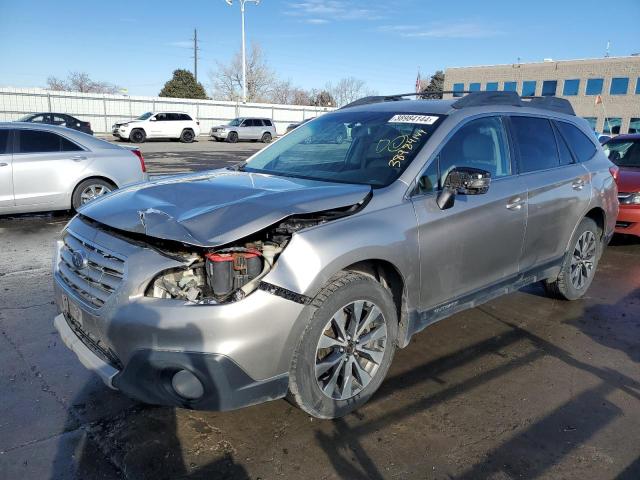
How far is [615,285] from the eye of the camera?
230 inches

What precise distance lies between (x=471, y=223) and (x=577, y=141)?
220 cm

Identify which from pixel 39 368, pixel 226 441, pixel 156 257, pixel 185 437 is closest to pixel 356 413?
pixel 226 441

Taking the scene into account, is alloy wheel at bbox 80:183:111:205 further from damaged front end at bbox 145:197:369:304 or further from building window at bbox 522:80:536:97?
building window at bbox 522:80:536:97

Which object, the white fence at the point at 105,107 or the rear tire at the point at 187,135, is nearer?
the white fence at the point at 105,107

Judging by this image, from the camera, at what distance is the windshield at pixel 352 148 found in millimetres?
3510

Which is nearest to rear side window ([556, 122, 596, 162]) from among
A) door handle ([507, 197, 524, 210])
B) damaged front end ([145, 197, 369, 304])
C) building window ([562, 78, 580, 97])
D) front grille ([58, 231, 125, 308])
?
door handle ([507, 197, 524, 210])

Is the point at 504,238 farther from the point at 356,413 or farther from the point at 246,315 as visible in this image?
the point at 246,315

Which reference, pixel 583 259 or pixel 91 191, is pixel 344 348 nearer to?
pixel 583 259

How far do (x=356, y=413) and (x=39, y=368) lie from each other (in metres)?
2.24

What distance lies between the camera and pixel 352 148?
3.90m

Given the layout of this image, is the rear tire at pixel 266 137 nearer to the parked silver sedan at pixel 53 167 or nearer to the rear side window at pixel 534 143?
the parked silver sedan at pixel 53 167

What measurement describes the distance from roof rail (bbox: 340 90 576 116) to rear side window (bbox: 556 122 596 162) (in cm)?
18

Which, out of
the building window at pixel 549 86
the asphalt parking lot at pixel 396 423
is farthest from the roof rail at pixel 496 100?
the building window at pixel 549 86

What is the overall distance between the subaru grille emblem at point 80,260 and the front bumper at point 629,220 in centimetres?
704
